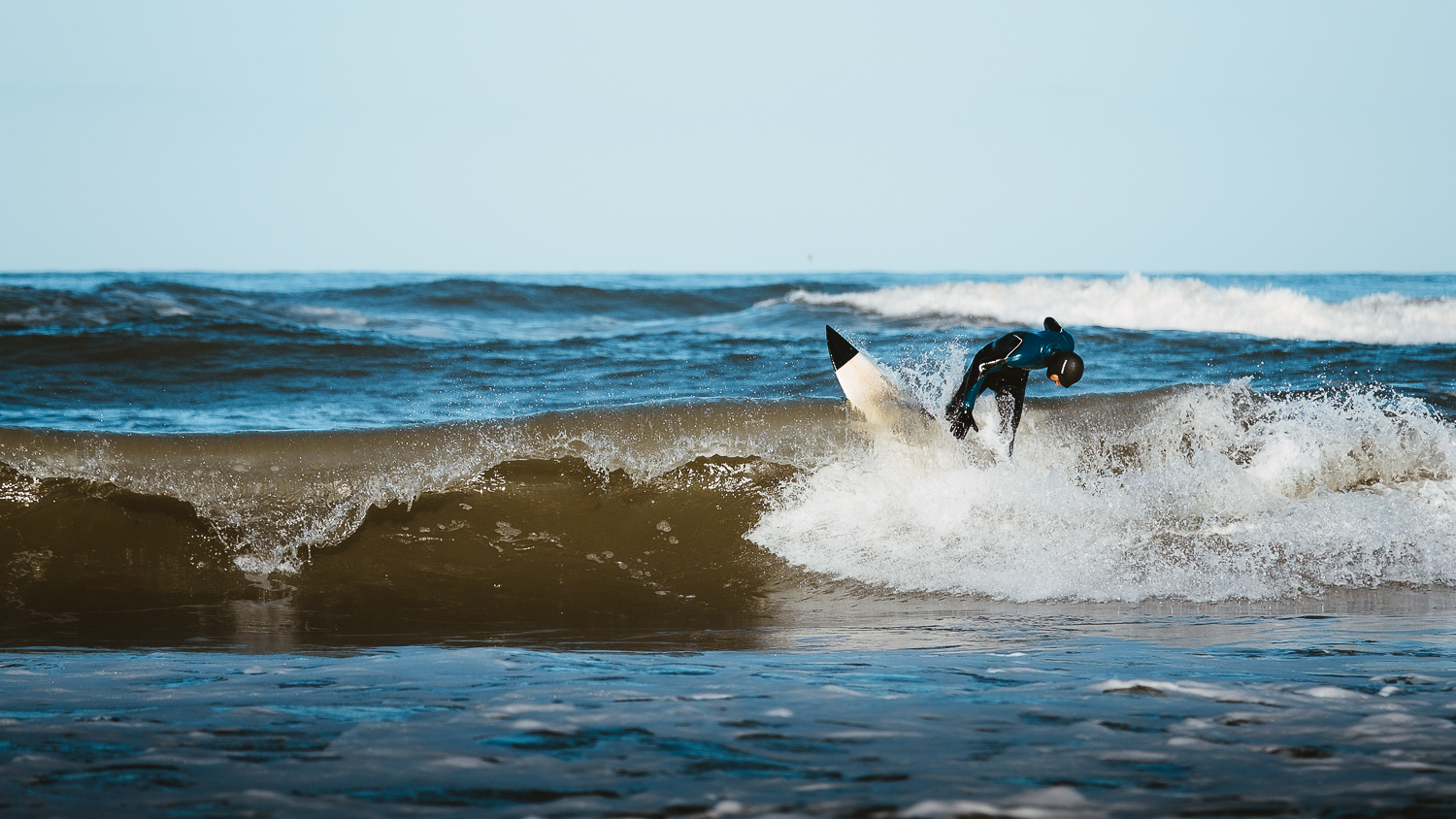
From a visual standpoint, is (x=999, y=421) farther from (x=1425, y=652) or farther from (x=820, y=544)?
(x=1425, y=652)

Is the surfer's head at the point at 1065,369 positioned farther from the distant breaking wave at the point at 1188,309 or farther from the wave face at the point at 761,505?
the distant breaking wave at the point at 1188,309

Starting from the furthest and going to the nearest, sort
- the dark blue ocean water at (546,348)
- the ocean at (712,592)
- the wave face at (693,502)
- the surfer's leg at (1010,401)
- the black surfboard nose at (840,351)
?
the dark blue ocean water at (546,348) → the black surfboard nose at (840,351) → the surfer's leg at (1010,401) → the wave face at (693,502) → the ocean at (712,592)

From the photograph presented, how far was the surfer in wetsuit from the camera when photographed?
5699mm

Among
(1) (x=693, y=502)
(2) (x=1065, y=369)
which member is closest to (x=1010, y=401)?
(2) (x=1065, y=369)

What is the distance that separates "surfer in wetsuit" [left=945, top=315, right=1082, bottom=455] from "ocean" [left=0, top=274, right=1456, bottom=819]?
0.82ft

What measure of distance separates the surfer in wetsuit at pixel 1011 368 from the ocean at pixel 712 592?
0.82 feet

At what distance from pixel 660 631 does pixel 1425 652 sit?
9.38 ft

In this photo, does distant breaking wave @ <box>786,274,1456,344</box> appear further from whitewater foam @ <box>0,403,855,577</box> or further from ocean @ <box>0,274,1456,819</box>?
whitewater foam @ <box>0,403,855,577</box>

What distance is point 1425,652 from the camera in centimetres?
361

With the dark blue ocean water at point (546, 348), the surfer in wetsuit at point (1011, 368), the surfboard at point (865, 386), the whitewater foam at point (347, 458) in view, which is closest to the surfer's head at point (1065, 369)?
the surfer in wetsuit at point (1011, 368)

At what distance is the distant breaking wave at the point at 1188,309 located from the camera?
15.7 metres

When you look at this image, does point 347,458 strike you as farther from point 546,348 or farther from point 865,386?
point 546,348

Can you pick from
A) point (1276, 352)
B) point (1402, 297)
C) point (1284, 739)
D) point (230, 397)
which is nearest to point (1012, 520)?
point (1284, 739)

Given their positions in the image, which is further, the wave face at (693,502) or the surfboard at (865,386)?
the surfboard at (865,386)
